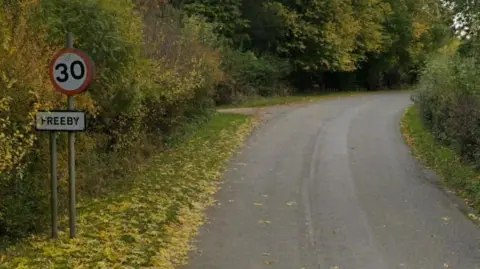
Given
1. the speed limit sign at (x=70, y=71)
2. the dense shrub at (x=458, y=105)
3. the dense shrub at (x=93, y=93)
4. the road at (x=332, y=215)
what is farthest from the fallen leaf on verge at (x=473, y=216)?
the speed limit sign at (x=70, y=71)

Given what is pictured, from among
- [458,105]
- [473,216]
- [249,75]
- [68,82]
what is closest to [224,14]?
[249,75]

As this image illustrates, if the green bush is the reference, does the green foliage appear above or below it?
above

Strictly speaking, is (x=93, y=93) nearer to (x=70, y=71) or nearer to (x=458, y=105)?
(x=70, y=71)

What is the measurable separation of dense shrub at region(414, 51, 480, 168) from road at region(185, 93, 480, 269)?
1.16 meters

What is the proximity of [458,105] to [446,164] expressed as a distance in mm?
1491

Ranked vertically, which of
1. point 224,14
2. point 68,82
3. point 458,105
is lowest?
point 458,105

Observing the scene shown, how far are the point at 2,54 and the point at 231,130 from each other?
13.4 metres

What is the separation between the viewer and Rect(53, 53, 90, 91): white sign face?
7.17 meters

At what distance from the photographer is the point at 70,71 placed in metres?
7.19

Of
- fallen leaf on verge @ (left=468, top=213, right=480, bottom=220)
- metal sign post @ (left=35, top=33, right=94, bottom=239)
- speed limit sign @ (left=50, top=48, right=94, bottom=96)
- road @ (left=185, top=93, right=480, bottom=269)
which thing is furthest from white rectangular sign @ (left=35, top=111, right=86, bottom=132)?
fallen leaf on verge @ (left=468, top=213, right=480, bottom=220)

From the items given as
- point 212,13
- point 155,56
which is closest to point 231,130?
point 155,56

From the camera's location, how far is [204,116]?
2083 centimetres

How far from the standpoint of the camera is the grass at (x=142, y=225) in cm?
690

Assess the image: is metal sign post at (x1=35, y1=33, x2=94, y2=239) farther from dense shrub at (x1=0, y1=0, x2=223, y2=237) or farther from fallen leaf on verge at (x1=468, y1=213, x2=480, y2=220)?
fallen leaf on verge at (x1=468, y1=213, x2=480, y2=220)
